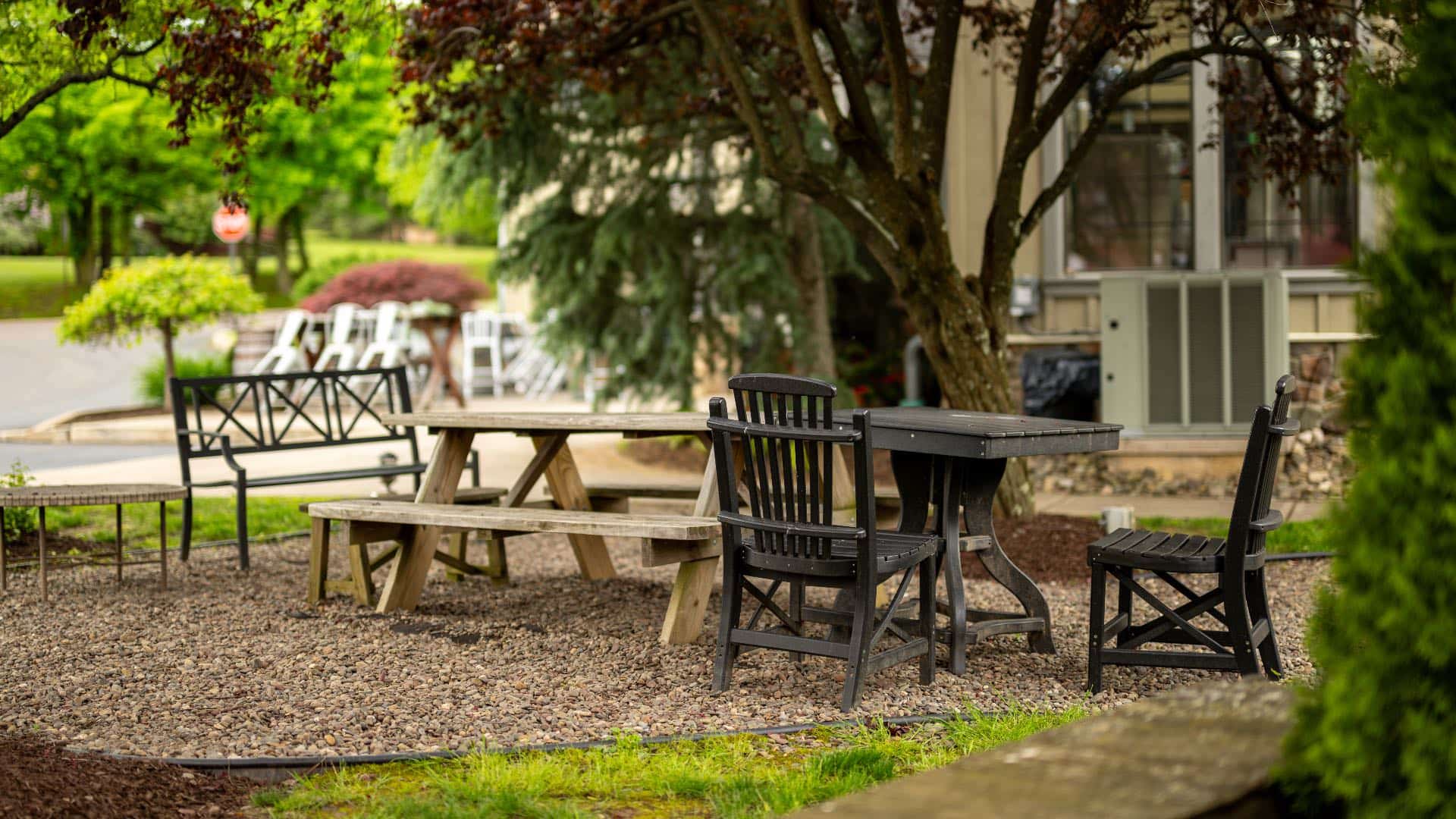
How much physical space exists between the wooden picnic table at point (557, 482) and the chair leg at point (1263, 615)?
188cm

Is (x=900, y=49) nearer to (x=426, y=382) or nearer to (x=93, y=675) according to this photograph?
(x=93, y=675)

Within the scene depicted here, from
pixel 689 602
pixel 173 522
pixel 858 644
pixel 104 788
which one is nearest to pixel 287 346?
pixel 173 522

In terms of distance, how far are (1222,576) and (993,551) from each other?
86 centimetres

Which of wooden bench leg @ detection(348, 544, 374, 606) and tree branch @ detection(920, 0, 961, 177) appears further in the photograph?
tree branch @ detection(920, 0, 961, 177)

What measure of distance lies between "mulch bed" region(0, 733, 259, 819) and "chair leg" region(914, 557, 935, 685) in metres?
2.19

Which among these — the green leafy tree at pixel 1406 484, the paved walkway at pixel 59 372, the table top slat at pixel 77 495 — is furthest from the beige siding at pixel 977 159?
the paved walkway at pixel 59 372

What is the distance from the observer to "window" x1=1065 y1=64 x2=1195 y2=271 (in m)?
10.9

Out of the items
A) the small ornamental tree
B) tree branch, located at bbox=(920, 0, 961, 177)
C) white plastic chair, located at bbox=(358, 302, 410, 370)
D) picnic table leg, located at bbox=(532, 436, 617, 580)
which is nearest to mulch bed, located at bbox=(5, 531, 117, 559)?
picnic table leg, located at bbox=(532, 436, 617, 580)

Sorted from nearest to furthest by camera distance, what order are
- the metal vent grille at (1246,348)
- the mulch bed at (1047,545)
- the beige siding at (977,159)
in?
the mulch bed at (1047,545) < the metal vent grille at (1246,348) < the beige siding at (977,159)

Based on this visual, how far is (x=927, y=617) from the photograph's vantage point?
16.6 ft

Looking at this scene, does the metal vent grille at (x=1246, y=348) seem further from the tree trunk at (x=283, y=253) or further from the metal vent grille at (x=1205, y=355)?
the tree trunk at (x=283, y=253)

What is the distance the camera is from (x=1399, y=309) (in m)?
2.13

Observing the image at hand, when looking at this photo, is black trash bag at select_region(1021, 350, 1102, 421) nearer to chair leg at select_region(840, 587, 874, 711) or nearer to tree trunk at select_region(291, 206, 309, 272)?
chair leg at select_region(840, 587, 874, 711)

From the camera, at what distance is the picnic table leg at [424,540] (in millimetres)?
6285
